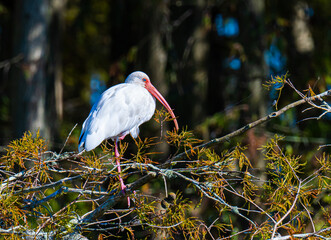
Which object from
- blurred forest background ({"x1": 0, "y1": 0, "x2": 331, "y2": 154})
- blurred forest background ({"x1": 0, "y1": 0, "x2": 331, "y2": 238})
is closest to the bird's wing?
blurred forest background ({"x1": 0, "y1": 0, "x2": 331, "y2": 238})

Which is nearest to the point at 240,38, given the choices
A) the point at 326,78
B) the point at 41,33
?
the point at 326,78

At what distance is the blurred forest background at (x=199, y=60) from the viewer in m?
9.25

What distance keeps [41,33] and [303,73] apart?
457 centimetres

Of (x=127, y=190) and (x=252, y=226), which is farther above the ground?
Result: (x=127, y=190)

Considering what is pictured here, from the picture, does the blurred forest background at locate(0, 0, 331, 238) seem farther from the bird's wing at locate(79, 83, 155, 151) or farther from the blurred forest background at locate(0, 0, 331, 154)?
the bird's wing at locate(79, 83, 155, 151)

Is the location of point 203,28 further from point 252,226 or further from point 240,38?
point 252,226

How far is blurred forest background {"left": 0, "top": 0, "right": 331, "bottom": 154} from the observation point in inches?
366

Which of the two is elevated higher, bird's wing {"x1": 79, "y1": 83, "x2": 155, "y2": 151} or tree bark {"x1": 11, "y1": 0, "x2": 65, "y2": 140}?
bird's wing {"x1": 79, "y1": 83, "x2": 155, "y2": 151}

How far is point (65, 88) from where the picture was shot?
16.0 m

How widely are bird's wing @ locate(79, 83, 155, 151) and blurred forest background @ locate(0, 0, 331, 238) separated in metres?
2.56

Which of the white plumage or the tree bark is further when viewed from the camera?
the tree bark

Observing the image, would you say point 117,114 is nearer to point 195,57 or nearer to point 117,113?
point 117,113

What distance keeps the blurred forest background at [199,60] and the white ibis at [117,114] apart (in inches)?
100

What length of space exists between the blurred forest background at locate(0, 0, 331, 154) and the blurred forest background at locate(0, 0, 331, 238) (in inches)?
0.7
